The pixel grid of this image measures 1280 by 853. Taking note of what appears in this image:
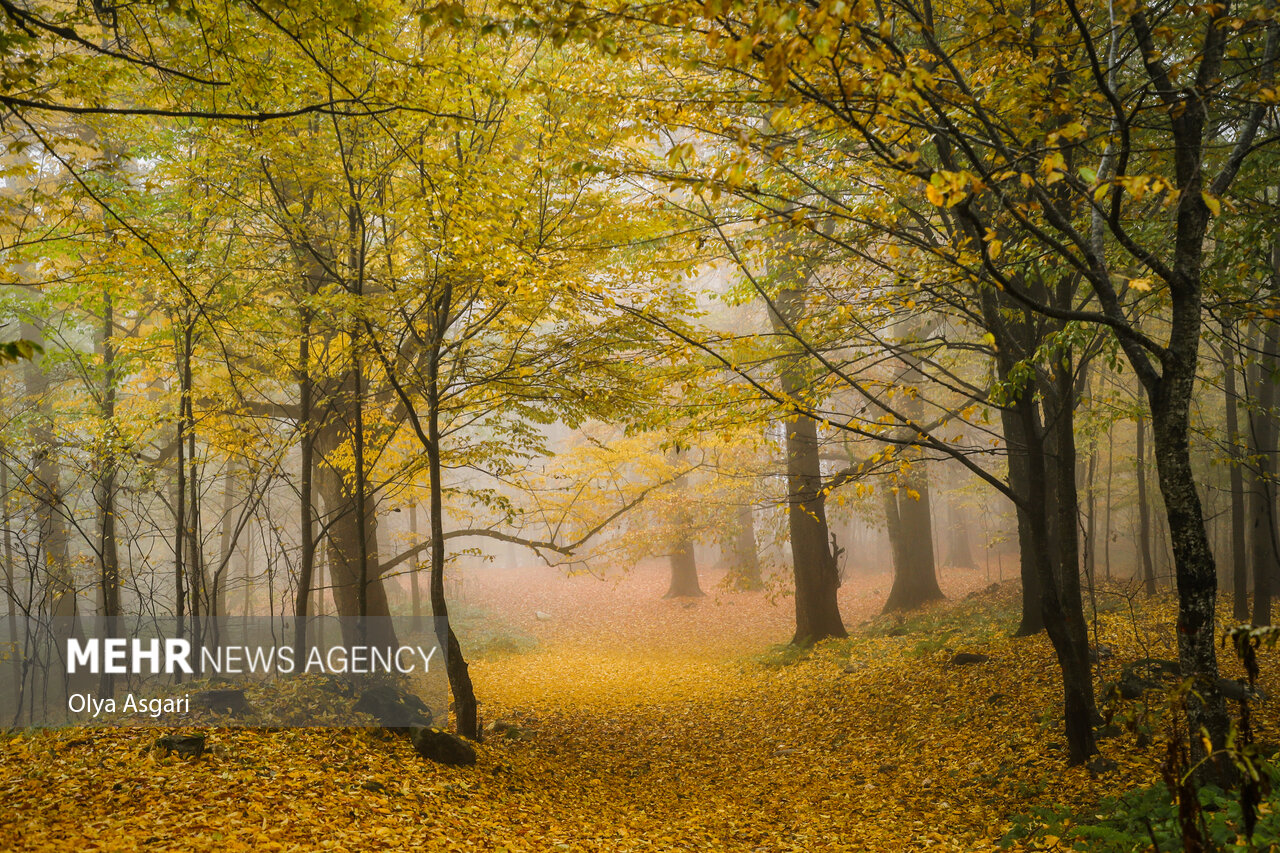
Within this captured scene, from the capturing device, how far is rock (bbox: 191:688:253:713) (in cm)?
628

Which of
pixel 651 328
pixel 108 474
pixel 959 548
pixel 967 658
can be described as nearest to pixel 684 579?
pixel 959 548

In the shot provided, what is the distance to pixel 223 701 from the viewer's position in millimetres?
6363

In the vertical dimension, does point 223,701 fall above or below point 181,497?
below

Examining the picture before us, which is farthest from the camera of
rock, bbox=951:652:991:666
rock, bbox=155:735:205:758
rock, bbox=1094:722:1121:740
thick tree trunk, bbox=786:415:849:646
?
thick tree trunk, bbox=786:415:849:646

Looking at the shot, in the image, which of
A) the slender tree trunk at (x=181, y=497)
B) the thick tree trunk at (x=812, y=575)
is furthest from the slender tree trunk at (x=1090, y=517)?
the slender tree trunk at (x=181, y=497)

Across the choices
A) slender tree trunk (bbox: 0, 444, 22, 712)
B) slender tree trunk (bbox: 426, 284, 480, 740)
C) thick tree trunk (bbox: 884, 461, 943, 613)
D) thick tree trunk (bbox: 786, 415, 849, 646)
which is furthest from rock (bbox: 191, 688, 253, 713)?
thick tree trunk (bbox: 884, 461, 943, 613)

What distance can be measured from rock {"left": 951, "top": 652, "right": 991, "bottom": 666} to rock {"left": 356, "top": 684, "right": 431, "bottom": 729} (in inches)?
250

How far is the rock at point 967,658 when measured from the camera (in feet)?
27.9

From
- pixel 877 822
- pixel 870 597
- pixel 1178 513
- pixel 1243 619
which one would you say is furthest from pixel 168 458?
pixel 870 597

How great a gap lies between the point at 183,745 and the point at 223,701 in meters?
1.61

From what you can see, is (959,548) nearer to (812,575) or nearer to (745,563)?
(745,563)

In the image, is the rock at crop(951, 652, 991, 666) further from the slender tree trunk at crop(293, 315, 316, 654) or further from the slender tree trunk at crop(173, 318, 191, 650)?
the slender tree trunk at crop(173, 318, 191, 650)

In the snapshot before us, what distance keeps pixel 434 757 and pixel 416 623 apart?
Answer: 46.2 ft

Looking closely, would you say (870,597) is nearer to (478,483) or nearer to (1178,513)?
(1178,513)
